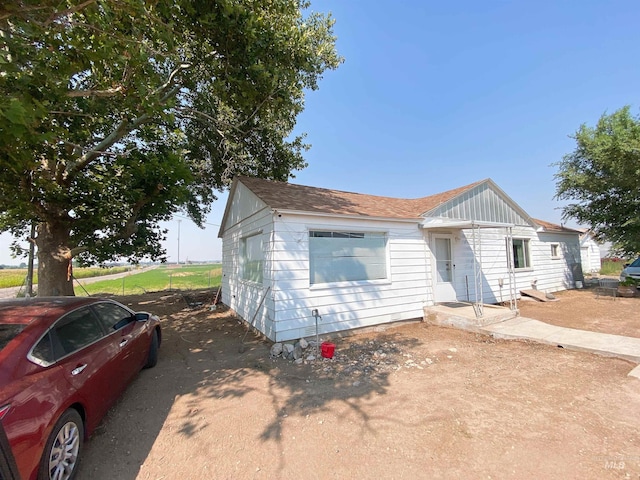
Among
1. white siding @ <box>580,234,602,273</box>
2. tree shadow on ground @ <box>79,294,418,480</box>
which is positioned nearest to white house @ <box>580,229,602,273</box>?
white siding @ <box>580,234,602,273</box>

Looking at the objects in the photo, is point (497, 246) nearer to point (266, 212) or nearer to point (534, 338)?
point (534, 338)

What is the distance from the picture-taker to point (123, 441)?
307 cm

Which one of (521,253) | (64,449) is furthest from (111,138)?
(521,253)

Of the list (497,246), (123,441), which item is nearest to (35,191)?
(123,441)

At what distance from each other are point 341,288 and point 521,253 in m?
9.12

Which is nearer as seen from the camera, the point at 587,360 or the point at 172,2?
the point at 172,2

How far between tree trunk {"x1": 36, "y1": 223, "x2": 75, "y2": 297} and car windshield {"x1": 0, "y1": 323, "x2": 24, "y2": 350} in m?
6.96

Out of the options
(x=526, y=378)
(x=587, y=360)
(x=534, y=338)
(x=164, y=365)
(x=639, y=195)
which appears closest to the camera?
(x=526, y=378)

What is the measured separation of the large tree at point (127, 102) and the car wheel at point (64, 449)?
10.7ft

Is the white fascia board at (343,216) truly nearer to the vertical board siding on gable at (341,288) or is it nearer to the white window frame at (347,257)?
the vertical board siding on gable at (341,288)

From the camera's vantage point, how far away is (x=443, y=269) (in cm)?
901

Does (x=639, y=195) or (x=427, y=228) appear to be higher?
(x=639, y=195)

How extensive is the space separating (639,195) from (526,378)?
1344 cm

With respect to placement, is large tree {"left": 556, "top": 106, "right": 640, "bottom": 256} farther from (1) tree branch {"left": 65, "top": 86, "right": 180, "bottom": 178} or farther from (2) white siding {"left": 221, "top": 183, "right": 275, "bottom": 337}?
(1) tree branch {"left": 65, "top": 86, "right": 180, "bottom": 178}
